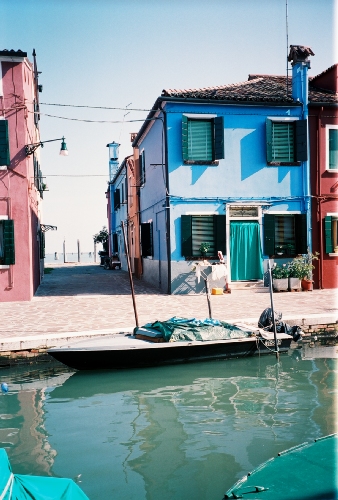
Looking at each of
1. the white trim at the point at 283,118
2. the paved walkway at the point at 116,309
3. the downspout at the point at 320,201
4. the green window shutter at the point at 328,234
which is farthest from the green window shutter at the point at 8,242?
the green window shutter at the point at 328,234

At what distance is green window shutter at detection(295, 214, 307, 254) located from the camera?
671 inches

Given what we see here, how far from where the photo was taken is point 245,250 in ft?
55.8

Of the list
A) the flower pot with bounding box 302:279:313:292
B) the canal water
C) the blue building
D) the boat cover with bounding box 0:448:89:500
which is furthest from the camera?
the flower pot with bounding box 302:279:313:292

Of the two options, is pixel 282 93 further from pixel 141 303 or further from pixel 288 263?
pixel 141 303

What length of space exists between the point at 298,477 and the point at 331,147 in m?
15.2

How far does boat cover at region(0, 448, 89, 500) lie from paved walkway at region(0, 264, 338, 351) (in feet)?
18.8

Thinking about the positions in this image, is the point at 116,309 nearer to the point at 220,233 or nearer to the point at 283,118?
the point at 220,233

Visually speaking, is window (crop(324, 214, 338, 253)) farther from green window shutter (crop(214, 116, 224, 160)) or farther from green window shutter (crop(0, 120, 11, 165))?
green window shutter (crop(0, 120, 11, 165))

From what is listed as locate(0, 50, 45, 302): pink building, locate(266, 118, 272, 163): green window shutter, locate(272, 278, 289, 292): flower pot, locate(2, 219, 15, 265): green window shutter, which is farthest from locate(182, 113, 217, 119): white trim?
locate(2, 219, 15, 265): green window shutter

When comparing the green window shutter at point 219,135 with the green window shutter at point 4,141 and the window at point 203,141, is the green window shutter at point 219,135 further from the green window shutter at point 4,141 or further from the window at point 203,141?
the green window shutter at point 4,141

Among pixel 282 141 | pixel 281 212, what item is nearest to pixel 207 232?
pixel 281 212

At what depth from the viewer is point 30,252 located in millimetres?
15469

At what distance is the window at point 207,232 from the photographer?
54.2 ft

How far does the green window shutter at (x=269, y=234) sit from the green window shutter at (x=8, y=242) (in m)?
8.41
